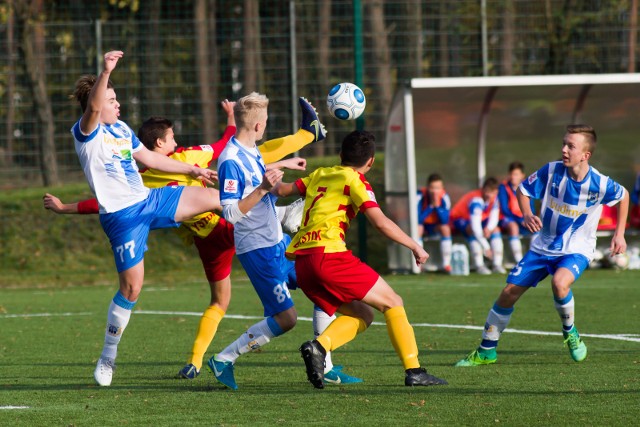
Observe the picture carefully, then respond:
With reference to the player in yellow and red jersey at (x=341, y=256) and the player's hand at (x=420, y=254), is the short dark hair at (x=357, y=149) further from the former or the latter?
the player's hand at (x=420, y=254)

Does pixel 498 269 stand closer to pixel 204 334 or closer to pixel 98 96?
pixel 204 334

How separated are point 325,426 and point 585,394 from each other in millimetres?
1681

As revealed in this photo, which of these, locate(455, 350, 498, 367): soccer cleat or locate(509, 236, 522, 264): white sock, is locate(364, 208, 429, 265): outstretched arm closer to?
locate(455, 350, 498, 367): soccer cleat

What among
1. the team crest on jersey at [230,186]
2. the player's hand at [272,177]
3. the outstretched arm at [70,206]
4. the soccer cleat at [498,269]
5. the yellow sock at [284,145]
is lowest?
the soccer cleat at [498,269]

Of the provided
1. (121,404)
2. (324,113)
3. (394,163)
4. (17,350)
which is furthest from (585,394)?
(324,113)

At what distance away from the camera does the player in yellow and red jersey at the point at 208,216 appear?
25.0 ft

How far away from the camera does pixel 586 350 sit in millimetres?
8055

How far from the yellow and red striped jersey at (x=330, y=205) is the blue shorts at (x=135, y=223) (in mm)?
1028

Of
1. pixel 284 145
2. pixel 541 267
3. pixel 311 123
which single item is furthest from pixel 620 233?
pixel 284 145

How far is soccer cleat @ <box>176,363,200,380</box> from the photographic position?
746 centimetres

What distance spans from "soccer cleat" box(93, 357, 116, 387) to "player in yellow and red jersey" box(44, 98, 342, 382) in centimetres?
49

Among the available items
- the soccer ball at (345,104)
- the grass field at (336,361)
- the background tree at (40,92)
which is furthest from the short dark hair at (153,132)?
the background tree at (40,92)

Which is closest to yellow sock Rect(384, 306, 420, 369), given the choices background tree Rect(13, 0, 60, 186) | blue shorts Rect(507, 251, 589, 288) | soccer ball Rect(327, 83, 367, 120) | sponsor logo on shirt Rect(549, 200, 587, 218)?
blue shorts Rect(507, 251, 589, 288)

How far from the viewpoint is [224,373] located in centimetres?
695
